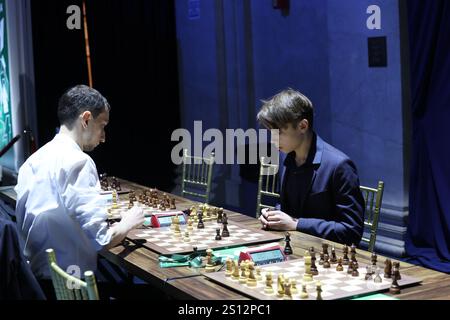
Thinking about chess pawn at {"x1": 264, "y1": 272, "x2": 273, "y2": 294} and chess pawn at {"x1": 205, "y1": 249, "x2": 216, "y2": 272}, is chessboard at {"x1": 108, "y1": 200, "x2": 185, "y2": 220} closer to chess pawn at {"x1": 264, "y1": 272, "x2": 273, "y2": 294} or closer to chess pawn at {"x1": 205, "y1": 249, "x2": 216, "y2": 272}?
chess pawn at {"x1": 205, "y1": 249, "x2": 216, "y2": 272}

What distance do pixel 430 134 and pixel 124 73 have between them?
3.56 meters

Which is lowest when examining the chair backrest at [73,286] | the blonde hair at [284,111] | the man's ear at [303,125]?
the chair backrest at [73,286]

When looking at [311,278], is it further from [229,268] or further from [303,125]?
[303,125]

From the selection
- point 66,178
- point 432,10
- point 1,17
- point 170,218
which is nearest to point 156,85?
point 1,17

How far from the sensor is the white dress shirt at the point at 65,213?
277 cm

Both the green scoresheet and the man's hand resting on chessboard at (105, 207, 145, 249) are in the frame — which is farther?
the green scoresheet

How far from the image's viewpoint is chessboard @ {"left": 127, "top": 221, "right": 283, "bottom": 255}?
2908mm

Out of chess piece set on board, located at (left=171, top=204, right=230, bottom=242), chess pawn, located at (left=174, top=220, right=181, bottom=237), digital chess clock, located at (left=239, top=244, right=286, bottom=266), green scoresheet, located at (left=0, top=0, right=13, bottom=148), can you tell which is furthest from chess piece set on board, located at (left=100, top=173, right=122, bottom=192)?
green scoresheet, located at (left=0, top=0, right=13, bottom=148)

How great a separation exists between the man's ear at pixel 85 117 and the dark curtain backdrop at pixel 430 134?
2.57 metres

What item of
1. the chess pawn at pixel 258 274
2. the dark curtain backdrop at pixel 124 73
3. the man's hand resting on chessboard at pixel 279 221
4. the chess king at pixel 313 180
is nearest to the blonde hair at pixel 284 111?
the chess king at pixel 313 180

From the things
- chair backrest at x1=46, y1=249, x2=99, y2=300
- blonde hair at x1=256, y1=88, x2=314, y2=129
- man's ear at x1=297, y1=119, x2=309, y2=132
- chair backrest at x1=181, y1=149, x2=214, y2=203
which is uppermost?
blonde hair at x1=256, y1=88, x2=314, y2=129

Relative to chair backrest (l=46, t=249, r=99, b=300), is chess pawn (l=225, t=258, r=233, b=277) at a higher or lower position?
Result: lower

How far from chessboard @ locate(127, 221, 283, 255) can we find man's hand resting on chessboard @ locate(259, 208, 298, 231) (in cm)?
5

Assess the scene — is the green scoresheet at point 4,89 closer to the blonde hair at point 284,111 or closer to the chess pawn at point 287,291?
the blonde hair at point 284,111
